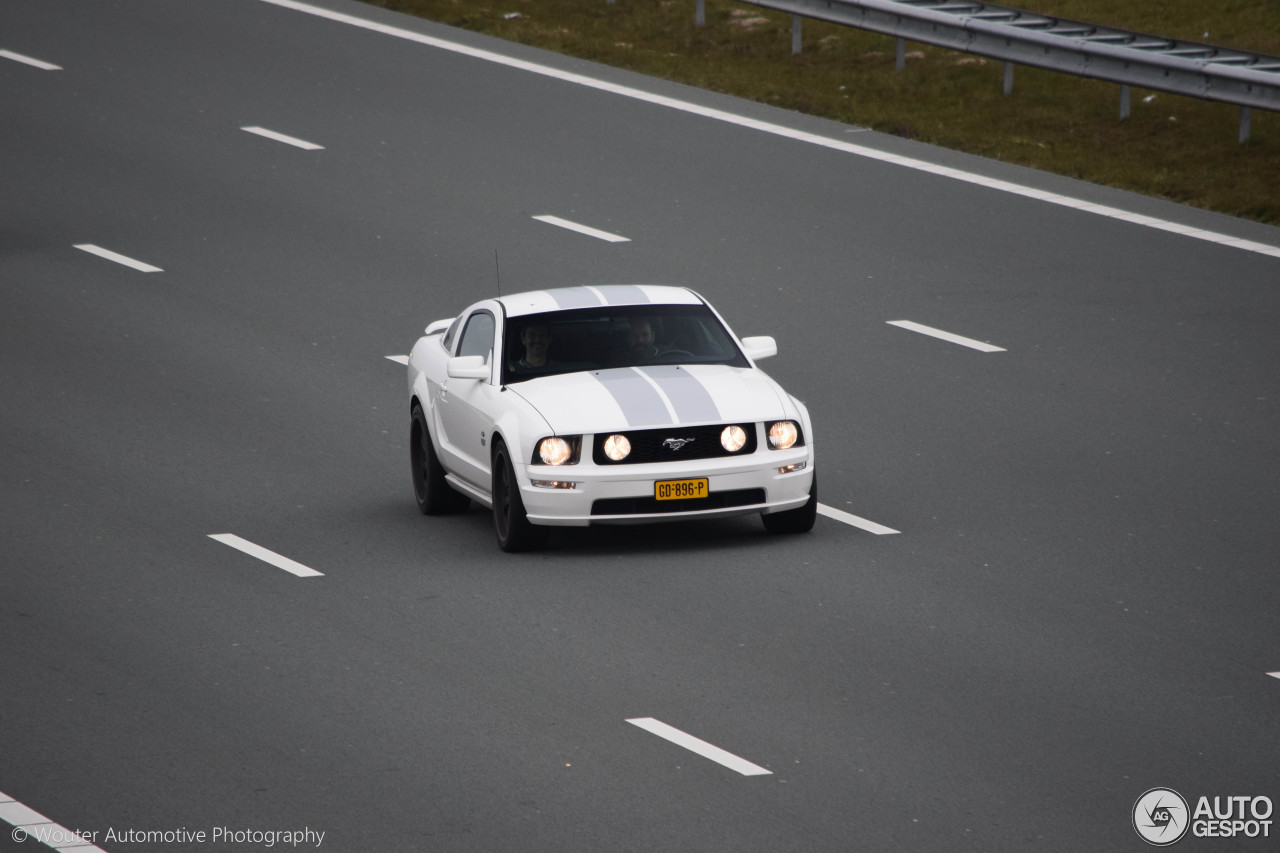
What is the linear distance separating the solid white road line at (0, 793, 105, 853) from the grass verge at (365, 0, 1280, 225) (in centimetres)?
1585

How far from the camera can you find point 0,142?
25.6 metres

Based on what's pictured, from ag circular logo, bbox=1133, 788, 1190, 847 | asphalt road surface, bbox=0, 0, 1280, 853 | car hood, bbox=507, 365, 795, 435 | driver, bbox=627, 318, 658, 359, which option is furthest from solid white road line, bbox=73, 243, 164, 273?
ag circular logo, bbox=1133, 788, 1190, 847

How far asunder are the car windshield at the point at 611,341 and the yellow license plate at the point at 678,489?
1214 mm

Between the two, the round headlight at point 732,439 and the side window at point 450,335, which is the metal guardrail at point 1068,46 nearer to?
the side window at point 450,335

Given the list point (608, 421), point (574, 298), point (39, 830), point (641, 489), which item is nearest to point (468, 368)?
point (574, 298)

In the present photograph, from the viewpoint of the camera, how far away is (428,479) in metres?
14.2

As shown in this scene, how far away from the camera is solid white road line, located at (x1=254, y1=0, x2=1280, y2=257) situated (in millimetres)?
21312

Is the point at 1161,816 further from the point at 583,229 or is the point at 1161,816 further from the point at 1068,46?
the point at 1068,46

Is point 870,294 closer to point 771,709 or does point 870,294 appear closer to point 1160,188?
point 1160,188

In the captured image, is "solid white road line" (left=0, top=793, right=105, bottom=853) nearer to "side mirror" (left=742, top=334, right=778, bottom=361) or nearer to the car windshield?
the car windshield

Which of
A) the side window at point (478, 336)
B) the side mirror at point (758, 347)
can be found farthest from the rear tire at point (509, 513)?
the side mirror at point (758, 347)

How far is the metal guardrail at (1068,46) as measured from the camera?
75.4 ft

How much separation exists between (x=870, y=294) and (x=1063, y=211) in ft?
10.8

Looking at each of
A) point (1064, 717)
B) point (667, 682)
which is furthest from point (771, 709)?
point (1064, 717)
